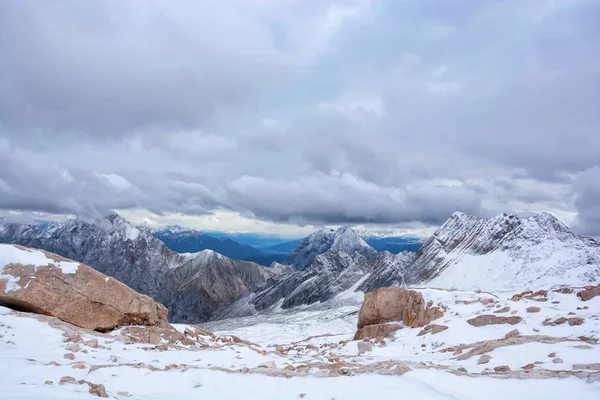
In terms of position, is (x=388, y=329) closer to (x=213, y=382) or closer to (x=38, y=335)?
(x=213, y=382)

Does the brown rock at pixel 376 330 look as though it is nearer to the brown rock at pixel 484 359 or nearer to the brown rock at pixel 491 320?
the brown rock at pixel 491 320

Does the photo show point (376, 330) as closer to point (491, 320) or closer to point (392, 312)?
point (392, 312)

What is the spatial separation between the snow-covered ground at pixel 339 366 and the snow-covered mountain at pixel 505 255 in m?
85.4

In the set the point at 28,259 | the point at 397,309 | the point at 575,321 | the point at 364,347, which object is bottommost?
the point at 364,347

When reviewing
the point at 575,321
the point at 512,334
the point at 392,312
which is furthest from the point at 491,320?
the point at 392,312

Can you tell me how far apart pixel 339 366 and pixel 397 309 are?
22.9m

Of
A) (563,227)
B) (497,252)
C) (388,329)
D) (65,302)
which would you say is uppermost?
(563,227)

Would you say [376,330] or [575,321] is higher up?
[575,321]

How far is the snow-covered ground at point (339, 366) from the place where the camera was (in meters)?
11.8

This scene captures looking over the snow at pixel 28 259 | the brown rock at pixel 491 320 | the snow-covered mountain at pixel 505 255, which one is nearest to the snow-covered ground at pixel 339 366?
the brown rock at pixel 491 320

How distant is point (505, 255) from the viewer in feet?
409

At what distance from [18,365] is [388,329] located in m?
27.7

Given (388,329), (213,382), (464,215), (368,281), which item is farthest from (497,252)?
(213,382)

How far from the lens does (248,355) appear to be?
23531 mm
